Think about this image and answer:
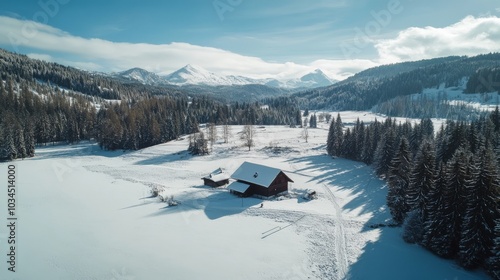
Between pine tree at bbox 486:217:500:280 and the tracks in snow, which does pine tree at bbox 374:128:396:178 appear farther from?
pine tree at bbox 486:217:500:280

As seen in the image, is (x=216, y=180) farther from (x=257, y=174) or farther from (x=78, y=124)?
(x=78, y=124)

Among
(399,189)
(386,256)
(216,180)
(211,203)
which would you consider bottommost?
→ (386,256)

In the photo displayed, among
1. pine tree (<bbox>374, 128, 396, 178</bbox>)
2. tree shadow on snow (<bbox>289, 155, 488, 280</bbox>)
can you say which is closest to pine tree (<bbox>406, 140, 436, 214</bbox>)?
tree shadow on snow (<bbox>289, 155, 488, 280</bbox>)

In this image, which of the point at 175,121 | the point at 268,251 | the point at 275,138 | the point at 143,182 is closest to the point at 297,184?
the point at 268,251

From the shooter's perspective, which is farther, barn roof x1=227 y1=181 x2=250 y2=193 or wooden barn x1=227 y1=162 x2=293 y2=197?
wooden barn x1=227 y1=162 x2=293 y2=197

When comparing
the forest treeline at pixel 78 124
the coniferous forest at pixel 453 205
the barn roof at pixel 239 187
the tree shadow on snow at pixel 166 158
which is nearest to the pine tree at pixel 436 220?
the coniferous forest at pixel 453 205

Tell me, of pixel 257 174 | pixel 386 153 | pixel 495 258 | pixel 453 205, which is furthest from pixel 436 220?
pixel 386 153
